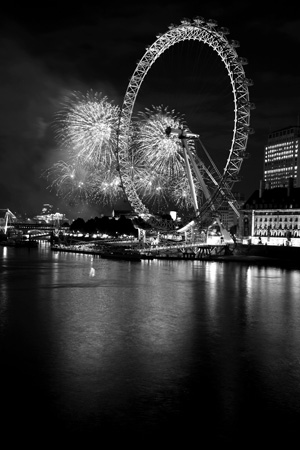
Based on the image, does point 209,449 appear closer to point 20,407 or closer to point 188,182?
point 20,407

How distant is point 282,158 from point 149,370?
103 metres

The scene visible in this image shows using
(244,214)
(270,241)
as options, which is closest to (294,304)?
(270,241)

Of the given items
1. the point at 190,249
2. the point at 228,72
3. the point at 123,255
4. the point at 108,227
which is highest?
the point at 228,72

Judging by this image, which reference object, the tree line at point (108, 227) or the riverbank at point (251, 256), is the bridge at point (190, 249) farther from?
the tree line at point (108, 227)

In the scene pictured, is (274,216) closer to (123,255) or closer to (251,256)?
(251,256)

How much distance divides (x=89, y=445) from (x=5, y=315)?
1023 cm

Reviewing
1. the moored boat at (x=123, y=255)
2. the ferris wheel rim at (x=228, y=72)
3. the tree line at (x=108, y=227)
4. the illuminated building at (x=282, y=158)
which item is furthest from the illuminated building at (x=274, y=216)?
the illuminated building at (x=282, y=158)

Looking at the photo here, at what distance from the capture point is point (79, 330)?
1458 cm

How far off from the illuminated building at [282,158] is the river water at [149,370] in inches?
3448

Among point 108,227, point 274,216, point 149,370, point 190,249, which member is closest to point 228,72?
point 190,249

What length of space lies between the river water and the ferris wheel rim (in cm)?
1821

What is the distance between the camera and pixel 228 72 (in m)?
36.2

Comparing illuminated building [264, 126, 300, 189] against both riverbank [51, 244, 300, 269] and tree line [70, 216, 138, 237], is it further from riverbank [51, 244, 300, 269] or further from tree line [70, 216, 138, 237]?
riverbank [51, 244, 300, 269]

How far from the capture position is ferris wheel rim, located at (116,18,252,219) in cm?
3575
